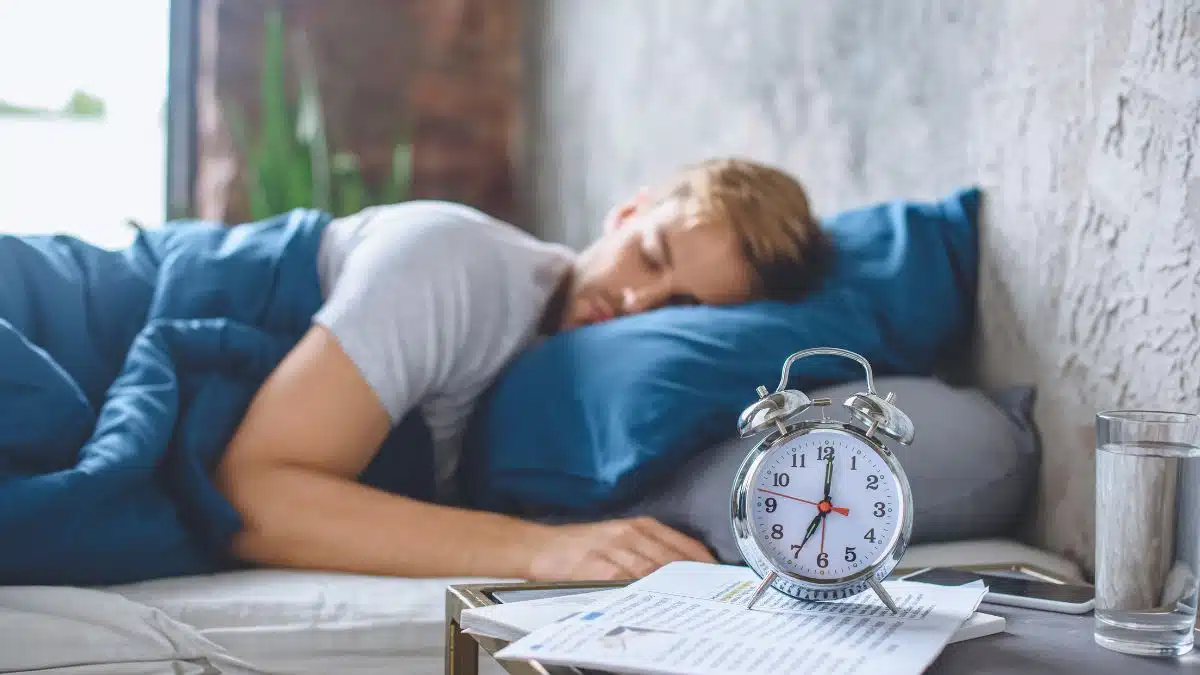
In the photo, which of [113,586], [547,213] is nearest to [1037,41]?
[113,586]

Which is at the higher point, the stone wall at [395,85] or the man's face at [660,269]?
the stone wall at [395,85]

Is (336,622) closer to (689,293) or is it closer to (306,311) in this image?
(306,311)

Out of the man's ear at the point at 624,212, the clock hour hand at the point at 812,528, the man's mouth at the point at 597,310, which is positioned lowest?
the clock hour hand at the point at 812,528

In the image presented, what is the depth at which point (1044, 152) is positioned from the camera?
1338 mm

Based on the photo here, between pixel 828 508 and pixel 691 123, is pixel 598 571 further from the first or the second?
pixel 691 123

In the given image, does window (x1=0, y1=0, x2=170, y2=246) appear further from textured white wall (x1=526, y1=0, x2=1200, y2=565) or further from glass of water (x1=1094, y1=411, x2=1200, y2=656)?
glass of water (x1=1094, y1=411, x2=1200, y2=656)

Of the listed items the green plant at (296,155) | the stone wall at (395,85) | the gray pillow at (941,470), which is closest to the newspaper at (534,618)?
the gray pillow at (941,470)

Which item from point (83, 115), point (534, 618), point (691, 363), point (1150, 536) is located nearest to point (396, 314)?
point (691, 363)

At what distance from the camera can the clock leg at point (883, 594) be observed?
2.61 ft

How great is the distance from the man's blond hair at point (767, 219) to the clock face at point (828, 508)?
68cm

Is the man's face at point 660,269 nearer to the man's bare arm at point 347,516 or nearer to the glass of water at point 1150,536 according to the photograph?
the man's bare arm at point 347,516

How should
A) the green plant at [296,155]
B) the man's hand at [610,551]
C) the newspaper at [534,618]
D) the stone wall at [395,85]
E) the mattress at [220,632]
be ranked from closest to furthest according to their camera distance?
Result: the newspaper at [534,618]
the mattress at [220,632]
the man's hand at [610,551]
the green plant at [296,155]
the stone wall at [395,85]

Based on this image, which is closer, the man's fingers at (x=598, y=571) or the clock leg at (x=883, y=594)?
the clock leg at (x=883, y=594)

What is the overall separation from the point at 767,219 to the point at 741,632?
853mm
